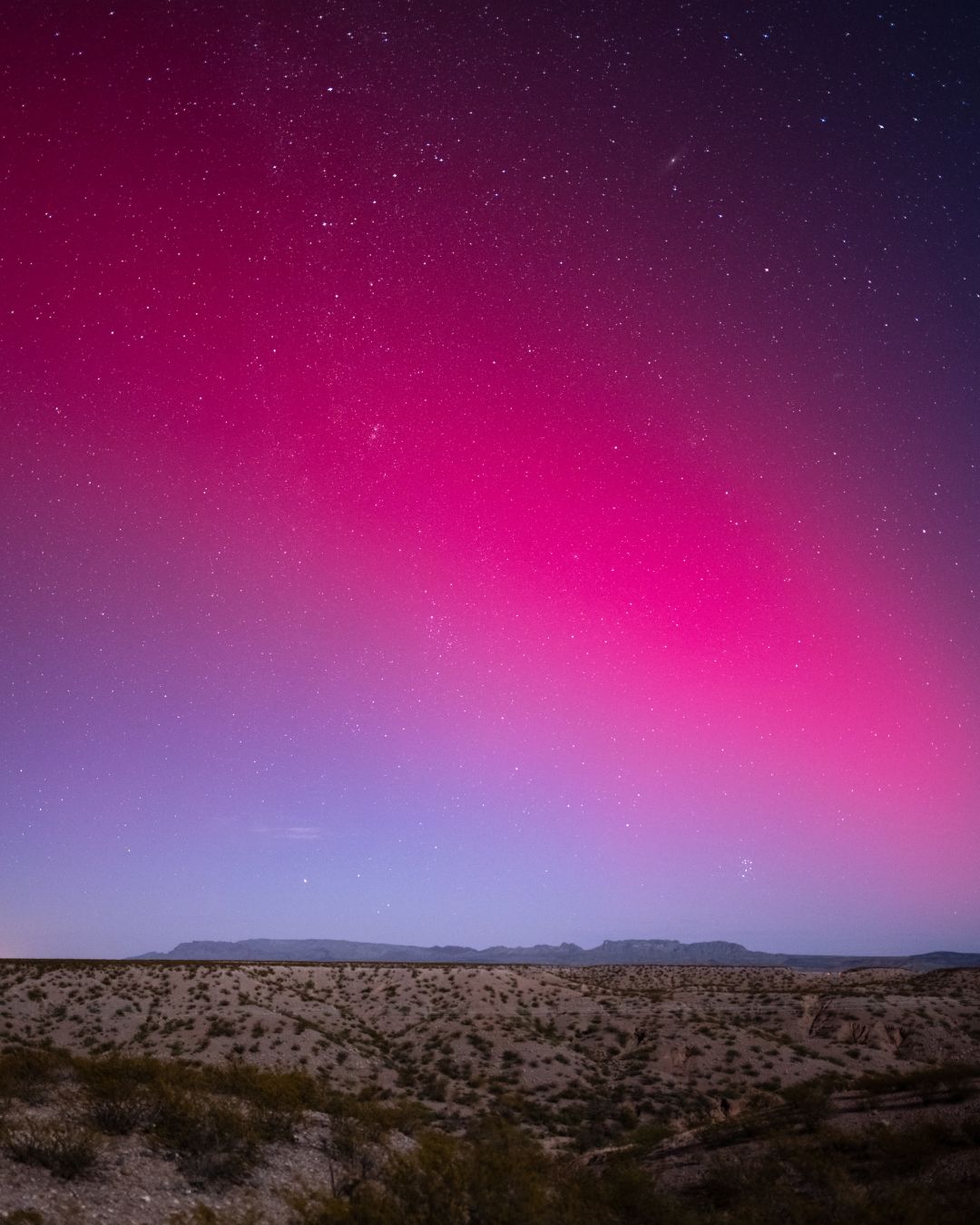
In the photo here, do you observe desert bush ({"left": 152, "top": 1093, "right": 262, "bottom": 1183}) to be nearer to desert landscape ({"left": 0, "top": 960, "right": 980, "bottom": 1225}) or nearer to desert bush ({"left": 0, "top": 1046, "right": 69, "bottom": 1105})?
desert landscape ({"left": 0, "top": 960, "right": 980, "bottom": 1225})

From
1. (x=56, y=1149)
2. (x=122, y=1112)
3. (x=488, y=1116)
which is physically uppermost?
(x=56, y=1149)

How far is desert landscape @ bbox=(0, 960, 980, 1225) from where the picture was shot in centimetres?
1198

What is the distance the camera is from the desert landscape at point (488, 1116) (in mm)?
11977

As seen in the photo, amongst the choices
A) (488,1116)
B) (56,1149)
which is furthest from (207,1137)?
(488,1116)

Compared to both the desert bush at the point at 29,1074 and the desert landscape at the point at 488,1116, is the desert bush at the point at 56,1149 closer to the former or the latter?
the desert landscape at the point at 488,1116

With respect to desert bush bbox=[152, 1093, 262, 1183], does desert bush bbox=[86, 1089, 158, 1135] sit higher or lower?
higher

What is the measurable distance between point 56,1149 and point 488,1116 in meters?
16.1

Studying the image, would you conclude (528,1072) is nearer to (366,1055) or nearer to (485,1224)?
(366,1055)

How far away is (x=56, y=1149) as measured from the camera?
40.0 ft

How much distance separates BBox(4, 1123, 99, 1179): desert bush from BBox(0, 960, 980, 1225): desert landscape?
1.4 inches

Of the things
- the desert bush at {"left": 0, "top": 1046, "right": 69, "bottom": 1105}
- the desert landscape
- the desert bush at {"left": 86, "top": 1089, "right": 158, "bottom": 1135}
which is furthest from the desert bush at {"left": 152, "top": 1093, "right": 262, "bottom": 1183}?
the desert bush at {"left": 0, "top": 1046, "right": 69, "bottom": 1105}

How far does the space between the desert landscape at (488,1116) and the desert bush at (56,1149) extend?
0.11ft

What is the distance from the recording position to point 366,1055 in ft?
114

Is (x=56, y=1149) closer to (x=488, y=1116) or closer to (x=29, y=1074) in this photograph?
(x=29, y=1074)
